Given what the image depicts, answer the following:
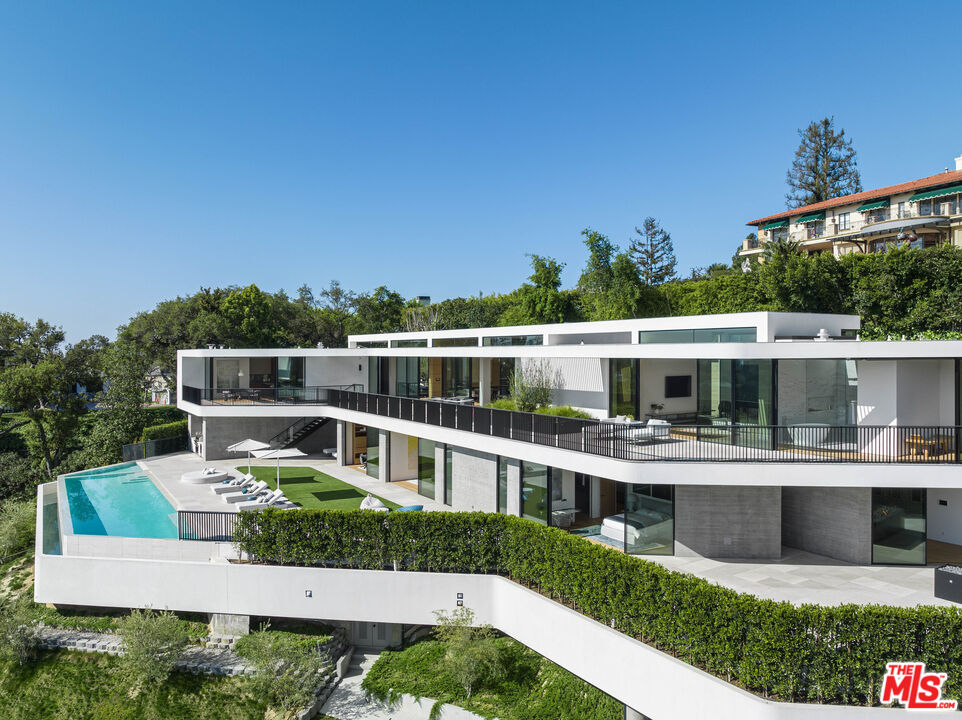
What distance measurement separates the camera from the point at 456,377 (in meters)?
28.8

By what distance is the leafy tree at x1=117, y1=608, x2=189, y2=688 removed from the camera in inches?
611

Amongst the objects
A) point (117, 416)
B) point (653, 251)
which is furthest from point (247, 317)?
point (653, 251)

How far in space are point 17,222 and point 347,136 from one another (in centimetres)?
2321

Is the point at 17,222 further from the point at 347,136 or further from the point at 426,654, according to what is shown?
the point at 426,654

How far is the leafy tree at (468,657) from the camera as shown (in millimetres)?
14508

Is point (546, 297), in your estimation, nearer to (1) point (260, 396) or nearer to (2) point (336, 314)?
(1) point (260, 396)

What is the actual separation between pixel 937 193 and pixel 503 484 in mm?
40702

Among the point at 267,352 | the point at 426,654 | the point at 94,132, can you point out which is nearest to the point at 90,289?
the point at 94,132

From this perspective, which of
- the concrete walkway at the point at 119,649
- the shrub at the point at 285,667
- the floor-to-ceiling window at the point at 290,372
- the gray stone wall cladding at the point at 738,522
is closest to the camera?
the shrub at the point at 285,667

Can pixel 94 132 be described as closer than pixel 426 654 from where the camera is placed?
No

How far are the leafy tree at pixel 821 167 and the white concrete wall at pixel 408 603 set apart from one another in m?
56.0

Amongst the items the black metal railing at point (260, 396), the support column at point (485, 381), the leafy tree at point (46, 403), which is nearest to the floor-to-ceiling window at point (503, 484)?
the support column at point (485, 381)

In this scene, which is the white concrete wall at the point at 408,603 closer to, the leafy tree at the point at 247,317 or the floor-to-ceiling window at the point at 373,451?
the floor-to-ceiling window at the point at 373,451

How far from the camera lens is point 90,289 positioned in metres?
54.0
